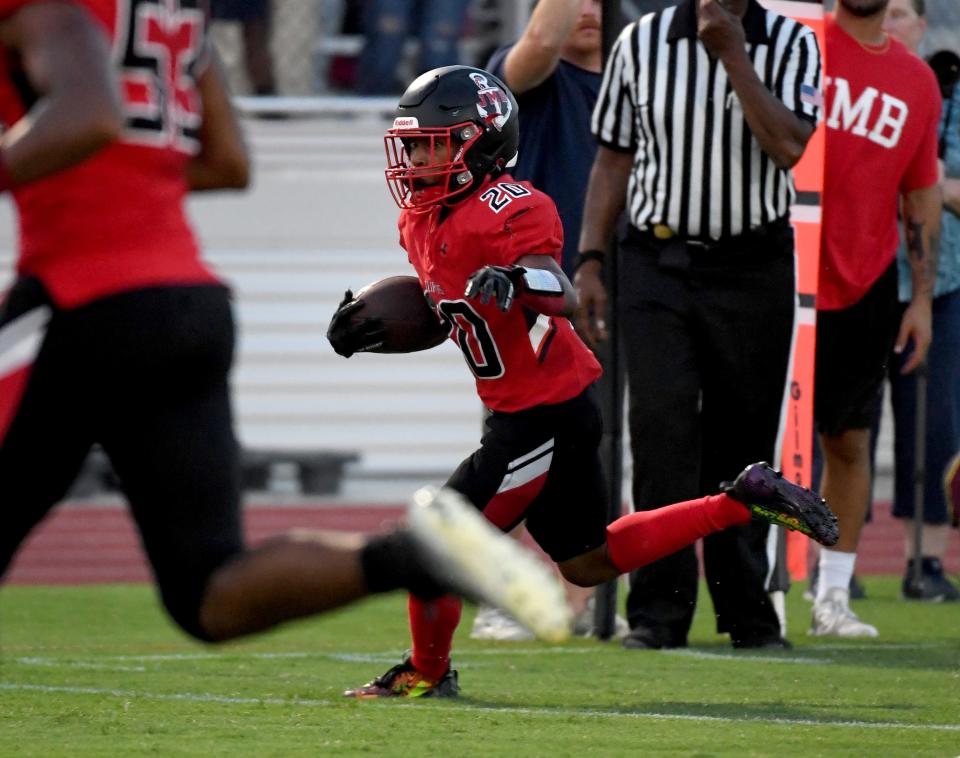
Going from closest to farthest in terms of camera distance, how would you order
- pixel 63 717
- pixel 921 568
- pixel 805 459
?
pixel 63 717
pixel 805 459
pixel 921 568

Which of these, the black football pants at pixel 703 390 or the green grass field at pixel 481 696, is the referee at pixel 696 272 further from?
the green grass field at pixel 481 696

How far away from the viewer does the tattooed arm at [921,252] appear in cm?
629

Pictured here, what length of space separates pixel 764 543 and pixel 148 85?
10.3ft

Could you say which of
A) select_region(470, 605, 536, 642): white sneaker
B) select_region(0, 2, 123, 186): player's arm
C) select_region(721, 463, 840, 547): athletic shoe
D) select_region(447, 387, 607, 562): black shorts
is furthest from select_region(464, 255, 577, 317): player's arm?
select_region(470, 605, 536, 642): white sneaker

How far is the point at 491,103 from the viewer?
14.9 feet

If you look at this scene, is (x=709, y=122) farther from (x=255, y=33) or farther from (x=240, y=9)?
(x=255, y=33)

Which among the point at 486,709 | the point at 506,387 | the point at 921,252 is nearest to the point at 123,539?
the point at 921,252

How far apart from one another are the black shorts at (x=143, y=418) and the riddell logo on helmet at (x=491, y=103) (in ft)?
5.47

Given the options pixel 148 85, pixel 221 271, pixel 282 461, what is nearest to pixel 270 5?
pixel 221 271

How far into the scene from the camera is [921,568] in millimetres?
7176

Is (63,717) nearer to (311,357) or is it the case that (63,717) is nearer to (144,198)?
(144,198)

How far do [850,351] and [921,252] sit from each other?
416 mm

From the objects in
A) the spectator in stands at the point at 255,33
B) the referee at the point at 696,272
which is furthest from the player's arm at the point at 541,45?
the spectator in stands at the point at 255,33

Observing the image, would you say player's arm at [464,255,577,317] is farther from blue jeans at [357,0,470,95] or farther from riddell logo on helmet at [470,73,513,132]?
blue jeans at [357,0,470,95]
